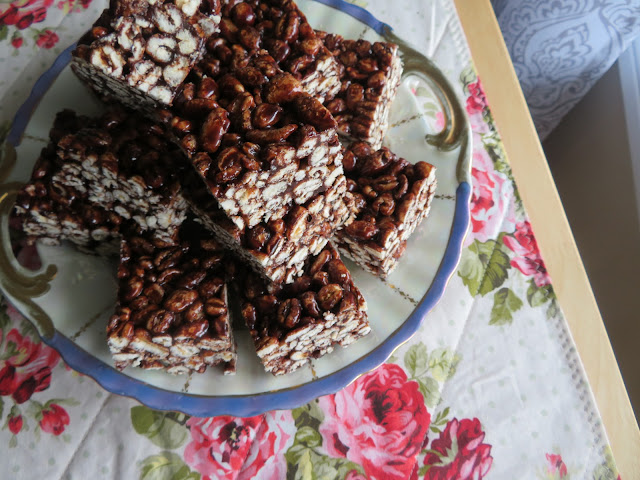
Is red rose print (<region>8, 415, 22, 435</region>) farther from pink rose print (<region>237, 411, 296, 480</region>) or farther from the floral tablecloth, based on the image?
pink rose print (<region>237, 411, 296, 480</region>)

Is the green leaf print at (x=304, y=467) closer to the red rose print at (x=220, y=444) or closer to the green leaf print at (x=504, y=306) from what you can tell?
the red rose print at (x=220, y=444)

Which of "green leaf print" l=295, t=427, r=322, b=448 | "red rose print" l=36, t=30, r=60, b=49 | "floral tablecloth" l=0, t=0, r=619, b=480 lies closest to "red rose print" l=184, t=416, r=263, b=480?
→ "floral tablecloth" l=0, t=0, r=619, b=480

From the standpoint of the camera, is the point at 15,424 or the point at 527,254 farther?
the point at 527,254

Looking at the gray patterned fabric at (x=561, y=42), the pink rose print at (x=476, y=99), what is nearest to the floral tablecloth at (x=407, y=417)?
the pink rose print at (x=476, y=99)

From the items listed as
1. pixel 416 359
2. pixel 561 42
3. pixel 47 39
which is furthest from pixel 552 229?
pixel 47 39

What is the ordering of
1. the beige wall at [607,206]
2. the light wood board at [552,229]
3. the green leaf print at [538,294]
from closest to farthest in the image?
the light wood board at [552,229] → the green leaf print at [538,294] → the beige wall at [607,206]

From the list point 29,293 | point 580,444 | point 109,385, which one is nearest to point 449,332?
point 580,444

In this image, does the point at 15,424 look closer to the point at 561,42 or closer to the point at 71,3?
the point at 71,3
